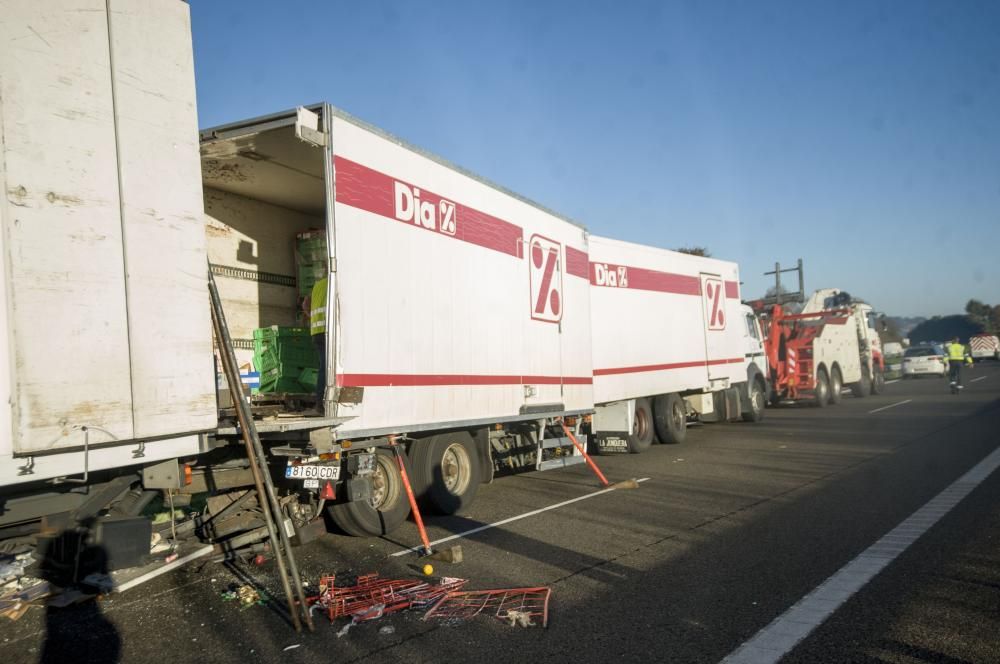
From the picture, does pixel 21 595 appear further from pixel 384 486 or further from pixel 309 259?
pixel 309 259

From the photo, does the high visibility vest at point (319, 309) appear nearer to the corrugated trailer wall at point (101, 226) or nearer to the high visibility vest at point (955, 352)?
the corrugated trailer wall at point (101, 226)

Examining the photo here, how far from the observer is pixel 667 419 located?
14.7m

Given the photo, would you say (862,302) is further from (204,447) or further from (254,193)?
(204,447)

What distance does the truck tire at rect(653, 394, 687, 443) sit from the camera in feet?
48.2

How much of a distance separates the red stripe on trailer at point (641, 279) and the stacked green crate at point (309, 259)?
5291 millimetres

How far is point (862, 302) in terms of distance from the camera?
2853 cm

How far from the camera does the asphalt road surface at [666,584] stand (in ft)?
14.1

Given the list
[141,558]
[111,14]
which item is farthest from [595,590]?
[111,14]

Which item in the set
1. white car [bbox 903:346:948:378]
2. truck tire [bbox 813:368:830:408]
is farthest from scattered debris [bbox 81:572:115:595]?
white car [bbox 903:346:948:378]

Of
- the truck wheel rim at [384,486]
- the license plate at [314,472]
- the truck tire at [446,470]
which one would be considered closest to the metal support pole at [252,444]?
the license plate at [314,472]

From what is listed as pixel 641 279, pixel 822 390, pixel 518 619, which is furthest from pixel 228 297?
pixel 822 390

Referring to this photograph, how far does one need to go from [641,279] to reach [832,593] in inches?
367

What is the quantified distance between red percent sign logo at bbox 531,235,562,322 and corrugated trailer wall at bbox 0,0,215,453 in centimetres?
528

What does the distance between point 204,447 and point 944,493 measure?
7738 mm
